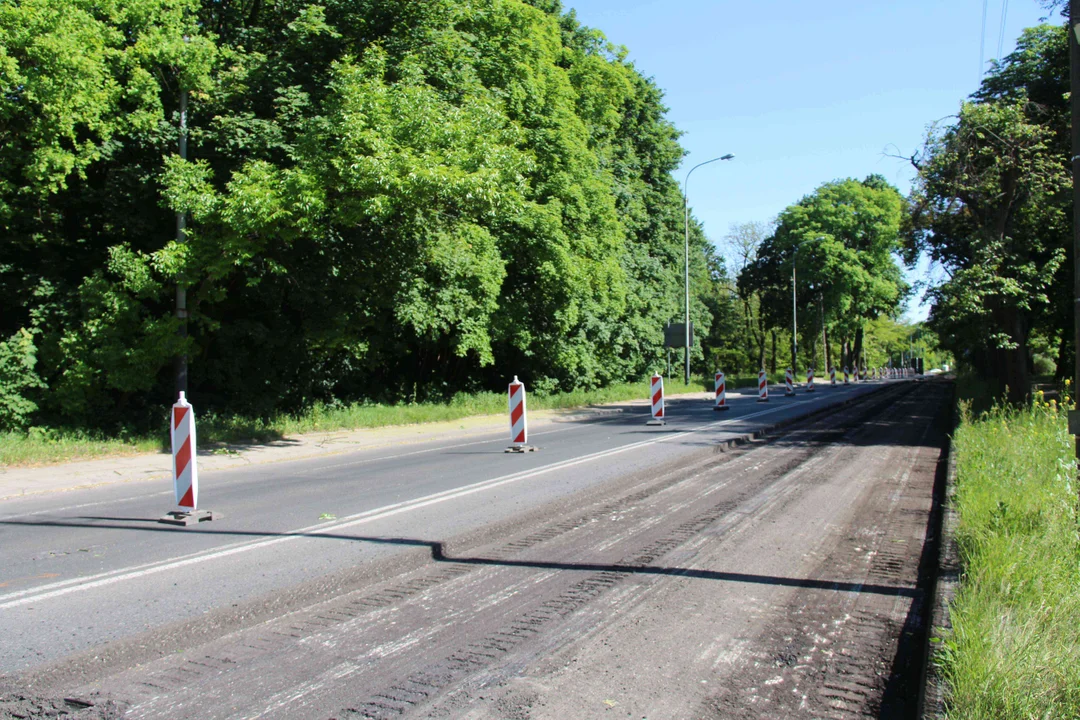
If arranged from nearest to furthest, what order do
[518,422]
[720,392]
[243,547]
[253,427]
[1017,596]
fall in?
[1017,596], [243,547], [518,422], [253,427], [720,392]

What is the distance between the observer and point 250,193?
44.6ft

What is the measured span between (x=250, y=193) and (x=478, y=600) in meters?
10.7

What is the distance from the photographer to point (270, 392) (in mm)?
20391

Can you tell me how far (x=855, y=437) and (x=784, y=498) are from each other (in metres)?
8.22

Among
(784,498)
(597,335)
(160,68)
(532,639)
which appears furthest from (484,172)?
(597,335)

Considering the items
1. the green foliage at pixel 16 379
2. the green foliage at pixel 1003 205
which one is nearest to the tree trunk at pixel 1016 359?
the green foliage at pixel 1003 205

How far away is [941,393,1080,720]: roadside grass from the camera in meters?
3.15

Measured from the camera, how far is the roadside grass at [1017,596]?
3.15m

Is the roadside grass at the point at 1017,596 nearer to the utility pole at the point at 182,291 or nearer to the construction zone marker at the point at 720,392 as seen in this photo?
the utility pole at the point at 182,291

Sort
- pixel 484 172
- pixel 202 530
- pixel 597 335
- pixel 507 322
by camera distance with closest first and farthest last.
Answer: pixel 202 530 → pixel 484 172 → pixel 507 322 → pixel 597 335

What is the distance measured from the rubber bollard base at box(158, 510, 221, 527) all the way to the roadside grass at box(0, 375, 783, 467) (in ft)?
20.8

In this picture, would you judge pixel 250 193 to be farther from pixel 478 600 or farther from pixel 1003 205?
pixel 1003 205

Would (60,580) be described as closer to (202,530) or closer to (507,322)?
(202,530)

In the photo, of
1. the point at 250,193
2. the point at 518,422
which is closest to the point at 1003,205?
the point at 518,422
